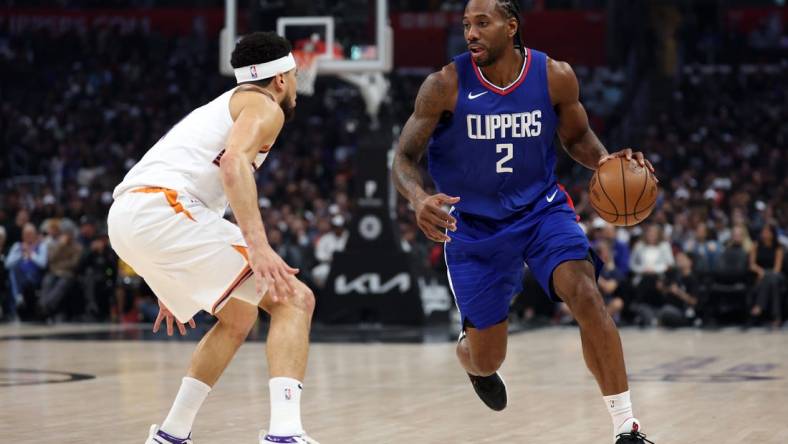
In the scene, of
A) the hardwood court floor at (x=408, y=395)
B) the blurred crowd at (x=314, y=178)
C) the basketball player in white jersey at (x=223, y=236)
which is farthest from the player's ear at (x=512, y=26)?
the blurred crowd at (x=314, y=178)

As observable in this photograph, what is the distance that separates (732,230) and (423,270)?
3.99 meters

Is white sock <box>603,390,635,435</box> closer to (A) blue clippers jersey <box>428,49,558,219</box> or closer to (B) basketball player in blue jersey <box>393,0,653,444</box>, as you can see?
(B) basketball player in blue jersey <box>393,0,653,444</box>

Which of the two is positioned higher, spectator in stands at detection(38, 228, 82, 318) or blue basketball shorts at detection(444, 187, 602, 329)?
blue basketball shorts at detection(444, 187, 602, 329)

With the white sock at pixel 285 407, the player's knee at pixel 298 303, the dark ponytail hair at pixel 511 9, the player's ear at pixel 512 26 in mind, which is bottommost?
the white sock at pixel 285 407

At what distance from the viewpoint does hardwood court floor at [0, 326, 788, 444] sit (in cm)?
673

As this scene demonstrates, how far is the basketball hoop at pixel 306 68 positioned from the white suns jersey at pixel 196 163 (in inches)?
393

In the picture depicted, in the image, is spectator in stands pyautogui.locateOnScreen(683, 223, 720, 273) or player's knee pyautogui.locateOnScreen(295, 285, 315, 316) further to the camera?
spectator in stands pyautogui.locateOnScreen(683, 223, 720, 273)

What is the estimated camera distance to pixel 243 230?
496 centimetres

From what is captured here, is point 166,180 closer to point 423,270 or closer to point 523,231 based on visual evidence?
point 523,231

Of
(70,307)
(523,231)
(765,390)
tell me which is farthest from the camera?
(70,307)

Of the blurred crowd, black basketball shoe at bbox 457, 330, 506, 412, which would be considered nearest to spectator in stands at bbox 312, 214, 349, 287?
the blurred crowd

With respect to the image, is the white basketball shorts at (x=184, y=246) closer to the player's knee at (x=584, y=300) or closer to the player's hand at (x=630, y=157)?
the player's knee at (x=584, y=300)

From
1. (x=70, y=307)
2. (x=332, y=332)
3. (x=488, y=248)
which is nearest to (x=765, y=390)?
(x=488, y=248)

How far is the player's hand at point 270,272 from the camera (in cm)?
489
